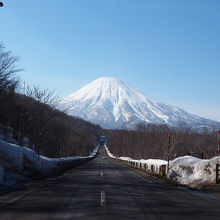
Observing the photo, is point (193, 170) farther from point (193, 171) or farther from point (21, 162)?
point (21, 162)

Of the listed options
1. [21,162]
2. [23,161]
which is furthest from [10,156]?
[23,161]

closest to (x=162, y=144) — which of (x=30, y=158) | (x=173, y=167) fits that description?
(x=173, y=167)

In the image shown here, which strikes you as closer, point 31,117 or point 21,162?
point 21,162

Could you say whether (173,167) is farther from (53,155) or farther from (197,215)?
(53,155)

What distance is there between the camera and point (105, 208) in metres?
7.91

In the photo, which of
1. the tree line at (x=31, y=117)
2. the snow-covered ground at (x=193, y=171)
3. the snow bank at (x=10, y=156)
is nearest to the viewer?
the snow bank at (x=10, y=156)

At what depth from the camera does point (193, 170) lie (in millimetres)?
17891

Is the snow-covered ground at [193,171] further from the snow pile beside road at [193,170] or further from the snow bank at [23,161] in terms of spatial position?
the snow bank at [23,161]

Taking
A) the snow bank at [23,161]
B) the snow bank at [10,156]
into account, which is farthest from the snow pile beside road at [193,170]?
the snow bank at [10,156]

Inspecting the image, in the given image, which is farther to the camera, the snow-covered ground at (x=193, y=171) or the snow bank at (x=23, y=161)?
the snow-covered ground at (x=193, y=171)

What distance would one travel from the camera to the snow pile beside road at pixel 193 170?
16562mm

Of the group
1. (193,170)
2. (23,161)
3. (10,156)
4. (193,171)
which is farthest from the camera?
(23,161)

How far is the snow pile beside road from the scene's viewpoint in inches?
652

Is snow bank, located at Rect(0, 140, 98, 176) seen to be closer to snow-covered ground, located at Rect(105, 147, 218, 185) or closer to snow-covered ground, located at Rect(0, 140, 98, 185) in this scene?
snow-covered ground, located at Rect(0, 140, 98, 185)
